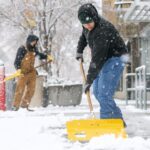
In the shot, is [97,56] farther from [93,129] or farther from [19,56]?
[19,56]

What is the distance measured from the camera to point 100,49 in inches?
266

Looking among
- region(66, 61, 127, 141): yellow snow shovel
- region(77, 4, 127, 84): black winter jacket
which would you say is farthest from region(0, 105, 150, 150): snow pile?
region(77, 4, 127, 84): black winter jacket

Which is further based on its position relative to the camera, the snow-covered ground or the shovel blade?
the shovel blade

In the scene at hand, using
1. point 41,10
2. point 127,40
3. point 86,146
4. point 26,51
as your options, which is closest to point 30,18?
point 41,10

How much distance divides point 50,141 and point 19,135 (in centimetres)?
74

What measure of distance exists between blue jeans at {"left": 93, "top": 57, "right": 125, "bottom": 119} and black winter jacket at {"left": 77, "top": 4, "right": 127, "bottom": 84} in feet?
0.35

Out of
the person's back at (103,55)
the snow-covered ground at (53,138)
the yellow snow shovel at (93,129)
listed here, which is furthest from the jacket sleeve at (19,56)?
the yellow snow shovel at (93,129)

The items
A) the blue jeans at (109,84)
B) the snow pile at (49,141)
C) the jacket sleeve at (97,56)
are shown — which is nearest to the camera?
the snow pile at (49,141)

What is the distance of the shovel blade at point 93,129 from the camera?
6148 millimetres

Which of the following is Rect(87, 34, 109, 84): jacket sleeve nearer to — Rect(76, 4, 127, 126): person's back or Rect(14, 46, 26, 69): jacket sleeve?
Rect(76, 4, 127, 126): person's back

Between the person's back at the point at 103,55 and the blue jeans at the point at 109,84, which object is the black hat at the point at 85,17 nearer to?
the person's back at the point at 103,55

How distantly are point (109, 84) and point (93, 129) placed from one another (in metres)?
1.10

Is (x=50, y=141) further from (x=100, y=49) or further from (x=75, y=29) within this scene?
(x=75, y=29)

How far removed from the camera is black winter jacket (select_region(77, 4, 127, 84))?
6.77 metres
